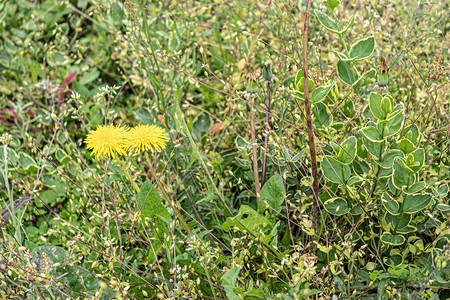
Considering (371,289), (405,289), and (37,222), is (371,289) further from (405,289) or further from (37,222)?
(37,222)

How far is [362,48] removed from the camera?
45.6 inches

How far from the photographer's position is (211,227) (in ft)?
4.96

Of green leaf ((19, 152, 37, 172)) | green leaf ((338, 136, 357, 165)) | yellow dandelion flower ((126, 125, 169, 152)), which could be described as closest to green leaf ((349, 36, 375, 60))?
green leaf ((338, 136, 357, 165))

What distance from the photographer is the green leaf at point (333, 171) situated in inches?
46.9

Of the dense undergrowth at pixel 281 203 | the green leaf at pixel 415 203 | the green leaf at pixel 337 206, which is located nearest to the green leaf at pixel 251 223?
the dense undergrowth at pixel 281 203

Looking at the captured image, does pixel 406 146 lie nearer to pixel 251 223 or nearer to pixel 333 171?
pixel 333 171

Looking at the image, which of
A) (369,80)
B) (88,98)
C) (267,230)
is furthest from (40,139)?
(369,80)

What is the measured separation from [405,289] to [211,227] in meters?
0.65

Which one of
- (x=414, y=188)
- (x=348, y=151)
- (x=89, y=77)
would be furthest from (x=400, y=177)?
(x=89, y=77)

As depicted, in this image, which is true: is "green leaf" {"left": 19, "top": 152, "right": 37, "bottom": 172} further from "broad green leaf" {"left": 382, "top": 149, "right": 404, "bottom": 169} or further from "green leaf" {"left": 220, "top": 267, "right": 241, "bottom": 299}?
"broad green leaf" {"left": 382, "top": 149, "right": 404, "bottom": 169}

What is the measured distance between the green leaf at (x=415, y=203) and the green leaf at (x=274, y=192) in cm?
35

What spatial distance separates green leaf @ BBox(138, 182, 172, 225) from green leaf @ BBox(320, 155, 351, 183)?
469 millimetres

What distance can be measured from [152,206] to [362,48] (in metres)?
0.74

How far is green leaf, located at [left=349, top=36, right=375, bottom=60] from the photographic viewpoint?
1139 millimetres
